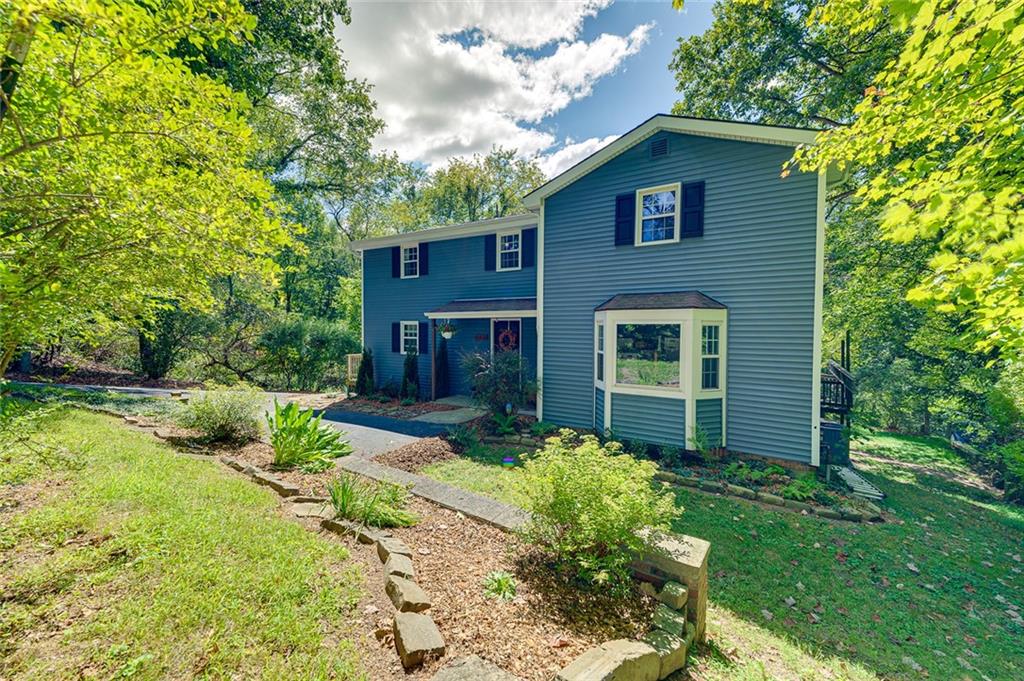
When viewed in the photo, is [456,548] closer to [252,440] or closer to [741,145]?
[252,440]

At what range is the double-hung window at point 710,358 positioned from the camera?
7.82m

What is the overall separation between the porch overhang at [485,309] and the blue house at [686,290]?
0.38 feet

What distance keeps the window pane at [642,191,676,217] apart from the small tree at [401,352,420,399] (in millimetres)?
8298

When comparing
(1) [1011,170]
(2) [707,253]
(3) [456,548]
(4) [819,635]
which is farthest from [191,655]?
(2) [707,253]

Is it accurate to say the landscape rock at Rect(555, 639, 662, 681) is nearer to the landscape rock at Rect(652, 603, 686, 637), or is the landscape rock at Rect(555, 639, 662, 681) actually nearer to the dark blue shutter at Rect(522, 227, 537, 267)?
the landscape rock at Rect(652, 603, 686, 637)

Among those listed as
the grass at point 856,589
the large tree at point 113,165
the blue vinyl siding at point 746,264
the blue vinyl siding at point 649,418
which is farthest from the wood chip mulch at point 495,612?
the blue vinyl siding at point 746,264

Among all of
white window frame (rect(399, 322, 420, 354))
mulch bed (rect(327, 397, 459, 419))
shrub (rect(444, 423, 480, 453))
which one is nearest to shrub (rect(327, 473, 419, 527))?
shrub (rect(444, 423, 480, 453))

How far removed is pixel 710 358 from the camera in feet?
26.0

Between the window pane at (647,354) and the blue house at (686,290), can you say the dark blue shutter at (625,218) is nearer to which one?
the blue house at (686,290)

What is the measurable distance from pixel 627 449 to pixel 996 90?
22.1ft

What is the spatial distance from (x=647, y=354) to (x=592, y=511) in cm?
563

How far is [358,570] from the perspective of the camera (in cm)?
308

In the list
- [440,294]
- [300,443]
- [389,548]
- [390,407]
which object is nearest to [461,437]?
[300,443]

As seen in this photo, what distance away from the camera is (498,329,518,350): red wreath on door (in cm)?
1195
